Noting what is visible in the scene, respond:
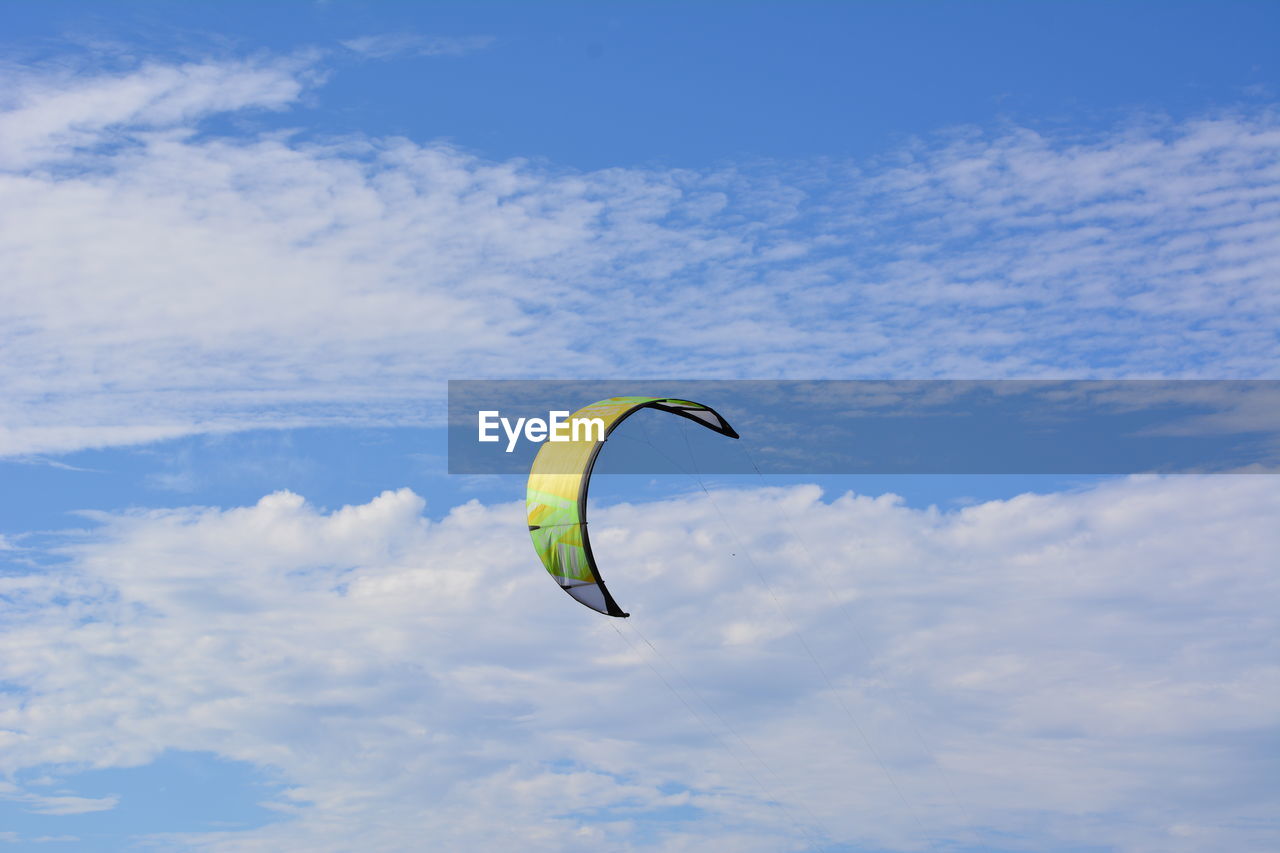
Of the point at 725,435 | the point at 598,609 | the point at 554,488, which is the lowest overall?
the point at 598,609

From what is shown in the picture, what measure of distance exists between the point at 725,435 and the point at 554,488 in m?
8.32

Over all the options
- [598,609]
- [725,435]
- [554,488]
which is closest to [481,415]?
[554,488]

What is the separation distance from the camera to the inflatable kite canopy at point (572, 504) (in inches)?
1903

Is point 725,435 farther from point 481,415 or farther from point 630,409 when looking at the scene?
point 481,415

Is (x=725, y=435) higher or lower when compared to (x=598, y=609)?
higher

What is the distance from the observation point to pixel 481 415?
156 feet

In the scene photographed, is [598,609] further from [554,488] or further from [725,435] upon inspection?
[725,435]

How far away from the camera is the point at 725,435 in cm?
5494

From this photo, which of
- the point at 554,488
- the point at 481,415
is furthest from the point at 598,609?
the point at 481,415

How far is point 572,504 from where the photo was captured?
4859cm

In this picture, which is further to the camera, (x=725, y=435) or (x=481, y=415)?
(x=725, y=435)

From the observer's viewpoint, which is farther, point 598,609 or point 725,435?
point 725,435

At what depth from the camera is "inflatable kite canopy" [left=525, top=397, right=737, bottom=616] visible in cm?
4833

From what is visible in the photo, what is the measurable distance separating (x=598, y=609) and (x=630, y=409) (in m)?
6.88
